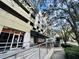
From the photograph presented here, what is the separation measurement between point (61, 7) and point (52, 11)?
110cm

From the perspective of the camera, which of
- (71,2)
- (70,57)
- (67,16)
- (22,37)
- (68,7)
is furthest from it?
(22,37)

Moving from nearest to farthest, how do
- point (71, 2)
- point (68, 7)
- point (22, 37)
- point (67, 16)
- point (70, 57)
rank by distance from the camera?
point (70, 57) < point (71, 2) < point (68, 7) < point (67, 16) < point (22, 37)

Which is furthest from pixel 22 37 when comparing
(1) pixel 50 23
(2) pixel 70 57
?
(2) pixel 70 57

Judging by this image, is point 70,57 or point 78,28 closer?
point 70,57

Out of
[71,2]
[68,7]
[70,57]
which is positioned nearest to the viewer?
[70,57]

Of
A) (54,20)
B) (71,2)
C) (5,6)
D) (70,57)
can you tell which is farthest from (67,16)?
(5,6)

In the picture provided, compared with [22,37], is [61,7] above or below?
above

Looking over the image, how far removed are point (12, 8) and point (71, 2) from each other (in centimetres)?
637

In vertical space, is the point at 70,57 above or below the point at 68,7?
below

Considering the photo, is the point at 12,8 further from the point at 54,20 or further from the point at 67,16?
the point at 67,16

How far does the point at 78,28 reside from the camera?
16.2m

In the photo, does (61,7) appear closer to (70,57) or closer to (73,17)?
(73,17)

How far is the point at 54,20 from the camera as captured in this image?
54.0 ft

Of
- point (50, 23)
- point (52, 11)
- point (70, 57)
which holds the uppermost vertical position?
point (52, 11)
